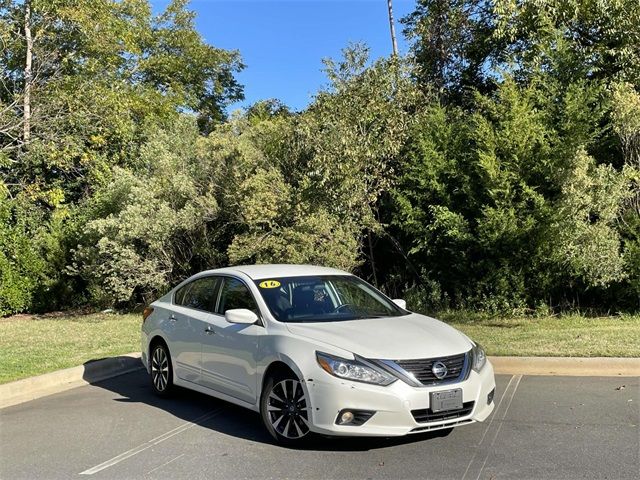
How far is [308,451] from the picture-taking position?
5.10 meters

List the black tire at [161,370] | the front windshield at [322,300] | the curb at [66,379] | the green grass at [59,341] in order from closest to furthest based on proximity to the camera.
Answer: the front windshield at [322,300] → the black tire at [161,370] → the curb at [66,379] → the green grass at [59,341]

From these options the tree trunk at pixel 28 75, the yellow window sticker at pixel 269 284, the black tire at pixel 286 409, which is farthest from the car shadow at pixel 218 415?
the tree trunk at pixel 28 75

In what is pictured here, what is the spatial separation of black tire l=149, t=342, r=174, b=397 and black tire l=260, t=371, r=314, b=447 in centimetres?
201

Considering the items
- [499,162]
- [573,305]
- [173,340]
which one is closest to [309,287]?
[173,340]

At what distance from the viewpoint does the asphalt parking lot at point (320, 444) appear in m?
4.67

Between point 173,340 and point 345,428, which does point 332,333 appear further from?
point 173,340

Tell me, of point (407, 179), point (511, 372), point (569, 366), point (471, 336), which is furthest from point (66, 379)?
point (407, 179)

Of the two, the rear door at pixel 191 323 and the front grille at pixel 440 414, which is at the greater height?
the rear door at pixel 191 323

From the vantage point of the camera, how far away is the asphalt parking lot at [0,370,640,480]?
4.67 metres

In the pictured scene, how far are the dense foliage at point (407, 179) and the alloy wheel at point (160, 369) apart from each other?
5.67 m

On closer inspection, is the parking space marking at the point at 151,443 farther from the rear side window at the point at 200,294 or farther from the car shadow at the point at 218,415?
the rear side window at the point at 200,294

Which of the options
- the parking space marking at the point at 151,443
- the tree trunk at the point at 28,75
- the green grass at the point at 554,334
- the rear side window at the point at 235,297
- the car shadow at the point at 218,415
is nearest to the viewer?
the parking space marking at the point at 151,443

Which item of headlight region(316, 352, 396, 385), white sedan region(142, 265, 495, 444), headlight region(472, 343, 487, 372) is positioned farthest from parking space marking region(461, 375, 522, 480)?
headlight region(316, 352, 396, 385)

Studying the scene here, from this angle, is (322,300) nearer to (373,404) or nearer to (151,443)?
(373,404)
